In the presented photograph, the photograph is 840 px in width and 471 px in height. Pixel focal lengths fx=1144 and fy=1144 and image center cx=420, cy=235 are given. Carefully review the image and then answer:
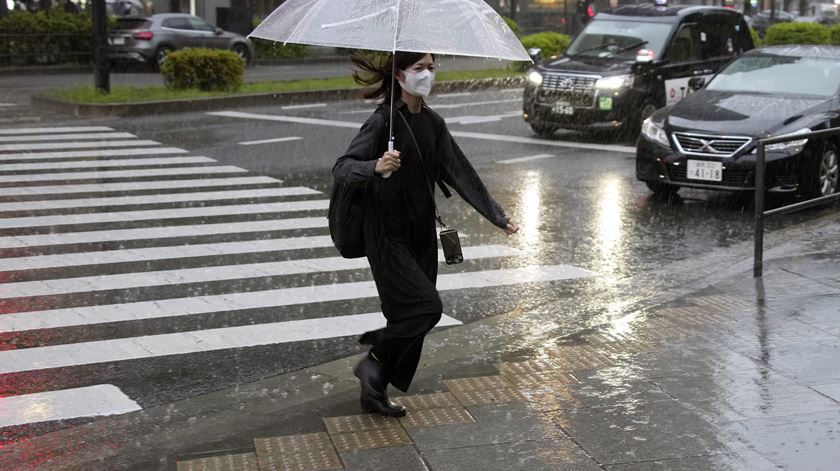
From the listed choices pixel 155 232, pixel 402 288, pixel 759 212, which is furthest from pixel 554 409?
pixel 155 232

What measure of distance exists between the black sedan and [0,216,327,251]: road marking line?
3.70 m

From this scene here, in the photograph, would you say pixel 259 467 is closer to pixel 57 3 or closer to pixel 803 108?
pixel 803 108

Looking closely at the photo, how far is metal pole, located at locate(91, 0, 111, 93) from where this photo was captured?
2048 cm

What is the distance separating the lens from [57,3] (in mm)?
38969

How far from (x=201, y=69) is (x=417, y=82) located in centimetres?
1721

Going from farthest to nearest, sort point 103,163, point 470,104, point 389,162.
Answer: point 470,104 < point 103,163 < point 389,162

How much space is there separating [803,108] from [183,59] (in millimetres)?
12820

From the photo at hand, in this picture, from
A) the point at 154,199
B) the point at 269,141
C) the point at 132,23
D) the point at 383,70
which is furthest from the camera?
the point at 132,23

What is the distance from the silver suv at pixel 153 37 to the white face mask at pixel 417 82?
2589 cm

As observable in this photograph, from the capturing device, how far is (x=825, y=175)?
11.5m

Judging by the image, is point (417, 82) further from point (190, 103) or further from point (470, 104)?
point (470, 104)

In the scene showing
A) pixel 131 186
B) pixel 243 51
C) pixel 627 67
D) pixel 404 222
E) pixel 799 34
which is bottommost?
pixel 131 186

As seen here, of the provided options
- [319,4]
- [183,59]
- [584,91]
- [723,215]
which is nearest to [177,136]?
[183,59]

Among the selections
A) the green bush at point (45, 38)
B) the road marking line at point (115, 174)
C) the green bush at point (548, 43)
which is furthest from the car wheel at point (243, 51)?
the road marking line at point (115, 174)
